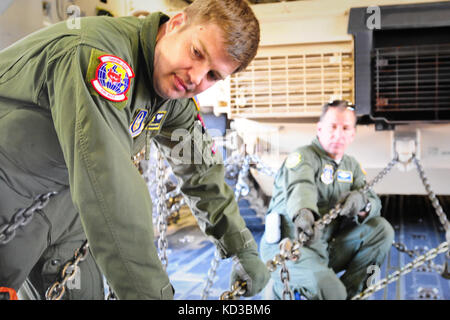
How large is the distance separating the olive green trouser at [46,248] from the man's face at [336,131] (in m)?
1.06

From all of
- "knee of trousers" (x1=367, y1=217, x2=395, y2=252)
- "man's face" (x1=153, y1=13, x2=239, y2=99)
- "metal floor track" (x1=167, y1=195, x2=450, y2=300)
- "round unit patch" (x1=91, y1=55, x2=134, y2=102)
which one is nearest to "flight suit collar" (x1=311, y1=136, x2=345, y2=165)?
"knee of trousers" (x1=367, y1=217, x2=395, y2=252)

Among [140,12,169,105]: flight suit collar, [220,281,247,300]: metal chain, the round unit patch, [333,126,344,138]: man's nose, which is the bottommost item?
[220,281,247,300]: metal chain

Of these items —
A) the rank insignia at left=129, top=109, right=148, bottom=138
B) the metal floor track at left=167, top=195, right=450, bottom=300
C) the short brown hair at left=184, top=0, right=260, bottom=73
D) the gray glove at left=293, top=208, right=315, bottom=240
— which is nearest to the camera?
the short brown hair at left=184, top=0, right=260, bottom=73

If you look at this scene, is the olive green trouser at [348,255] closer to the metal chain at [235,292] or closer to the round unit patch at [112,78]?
the metal chain at [235,292]

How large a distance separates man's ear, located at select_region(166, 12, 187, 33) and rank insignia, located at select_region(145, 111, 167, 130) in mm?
196

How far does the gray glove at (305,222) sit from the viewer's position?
149 centimetres

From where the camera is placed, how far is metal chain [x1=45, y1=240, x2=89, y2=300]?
1.01 meters

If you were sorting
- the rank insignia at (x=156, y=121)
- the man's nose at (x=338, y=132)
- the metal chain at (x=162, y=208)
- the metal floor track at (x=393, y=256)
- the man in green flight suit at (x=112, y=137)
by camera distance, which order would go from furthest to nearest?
1. the metal floor track at (x=393, y=256)
2. the man's nose at (x=338, y=132)
3. the metal chain at (x=162, y=208)
4. the rank insignia at (x=156, y=121)
5. the man in green flight suit at (x=112, y=137)

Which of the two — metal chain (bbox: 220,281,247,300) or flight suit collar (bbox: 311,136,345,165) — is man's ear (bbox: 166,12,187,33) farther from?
flight suit collar (bbox: 311,136,345,165)

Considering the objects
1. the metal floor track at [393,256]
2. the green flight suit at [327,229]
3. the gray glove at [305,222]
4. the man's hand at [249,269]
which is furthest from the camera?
the metal floor track at [393,256]

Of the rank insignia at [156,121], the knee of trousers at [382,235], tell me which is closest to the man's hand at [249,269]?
the rank insignia at [156,121]

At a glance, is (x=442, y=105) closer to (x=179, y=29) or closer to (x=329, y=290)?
(x=329, y=290)

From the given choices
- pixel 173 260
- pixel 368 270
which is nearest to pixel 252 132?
pixel 173 260

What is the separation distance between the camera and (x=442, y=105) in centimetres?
228
